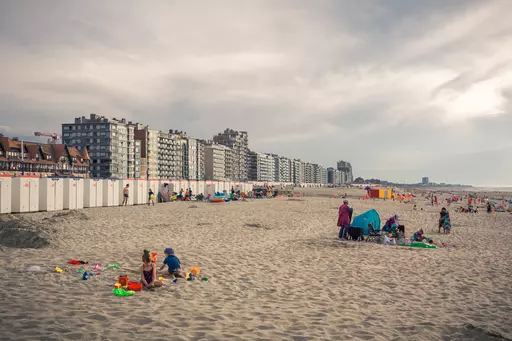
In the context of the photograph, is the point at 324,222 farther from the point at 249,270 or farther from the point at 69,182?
the point at 69,182

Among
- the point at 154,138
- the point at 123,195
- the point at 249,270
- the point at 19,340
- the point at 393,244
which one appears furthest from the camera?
the point at 154,138

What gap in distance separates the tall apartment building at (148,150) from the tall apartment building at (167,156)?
2129 mm

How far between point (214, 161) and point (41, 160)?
234ft

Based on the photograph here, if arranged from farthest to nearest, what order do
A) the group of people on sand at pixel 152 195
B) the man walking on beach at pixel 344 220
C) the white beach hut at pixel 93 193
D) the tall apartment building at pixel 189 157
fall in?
the tall apartment building at pixel 189 157
the group of people on sand at pixel 152 195
the white beach hut at pixel 93 193
the man walking on beach at pixel 344 220

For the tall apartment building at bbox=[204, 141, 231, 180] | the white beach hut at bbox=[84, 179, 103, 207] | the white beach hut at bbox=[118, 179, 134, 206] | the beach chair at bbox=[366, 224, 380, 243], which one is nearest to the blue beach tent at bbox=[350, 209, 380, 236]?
the beach chair at bbox=[366, 224, 380, 243]

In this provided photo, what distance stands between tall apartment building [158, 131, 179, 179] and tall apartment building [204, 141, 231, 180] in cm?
2182

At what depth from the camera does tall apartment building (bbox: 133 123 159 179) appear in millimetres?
112875

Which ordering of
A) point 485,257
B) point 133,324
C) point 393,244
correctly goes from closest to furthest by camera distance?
point 133,324 < point 485,257 < point 393,244

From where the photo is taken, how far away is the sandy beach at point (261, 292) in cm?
552

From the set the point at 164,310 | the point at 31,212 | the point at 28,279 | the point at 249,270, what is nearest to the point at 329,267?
the point at 249,270

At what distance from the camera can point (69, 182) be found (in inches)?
1037

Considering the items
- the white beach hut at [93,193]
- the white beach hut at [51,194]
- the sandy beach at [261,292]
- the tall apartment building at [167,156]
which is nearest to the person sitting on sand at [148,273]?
the sandy beach at [261,292]

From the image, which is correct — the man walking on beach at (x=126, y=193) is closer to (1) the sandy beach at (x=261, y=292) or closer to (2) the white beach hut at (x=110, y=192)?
(2) the white beach hut at (x=110, y=192)

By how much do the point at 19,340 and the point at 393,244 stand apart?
41.5 ft
